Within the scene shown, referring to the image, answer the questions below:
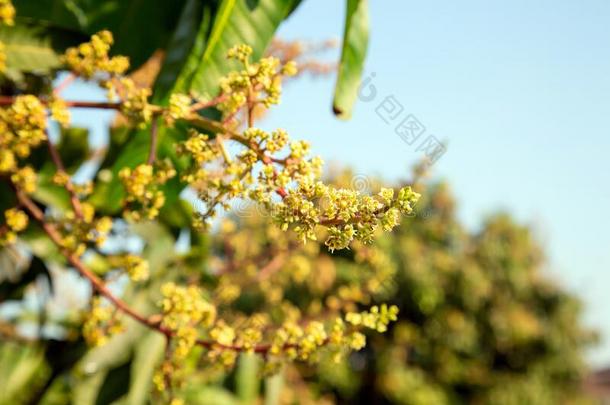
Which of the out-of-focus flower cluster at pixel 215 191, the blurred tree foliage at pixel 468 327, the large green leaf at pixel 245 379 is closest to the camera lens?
the out-of-focus flower cluster at pixel 215 191

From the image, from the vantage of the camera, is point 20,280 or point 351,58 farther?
point 20,280

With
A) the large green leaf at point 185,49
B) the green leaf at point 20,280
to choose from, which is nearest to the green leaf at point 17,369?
the green leaf at point 20,280

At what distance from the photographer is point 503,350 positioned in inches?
447

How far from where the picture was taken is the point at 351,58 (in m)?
1.29

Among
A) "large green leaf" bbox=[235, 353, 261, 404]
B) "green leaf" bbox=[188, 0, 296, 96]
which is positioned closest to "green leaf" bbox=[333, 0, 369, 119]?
"green leaf" bbox=[188, 0, 296, 96]

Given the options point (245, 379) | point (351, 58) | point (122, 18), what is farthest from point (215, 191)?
point (245, 379)

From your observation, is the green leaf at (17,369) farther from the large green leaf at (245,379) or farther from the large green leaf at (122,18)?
the large green leaf at (122,18)

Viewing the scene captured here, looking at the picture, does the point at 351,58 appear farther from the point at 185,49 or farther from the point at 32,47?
the point at 32,47

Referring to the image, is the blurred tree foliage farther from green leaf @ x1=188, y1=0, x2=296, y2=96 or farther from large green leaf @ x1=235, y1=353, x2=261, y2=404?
green leaf @ x1=188, y1=0, x2=296, y2=96

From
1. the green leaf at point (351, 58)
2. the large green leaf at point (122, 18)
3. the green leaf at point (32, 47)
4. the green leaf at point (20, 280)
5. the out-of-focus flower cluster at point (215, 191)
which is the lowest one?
the green leaf at point (20, 280)

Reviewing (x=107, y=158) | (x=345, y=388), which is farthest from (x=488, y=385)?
(x=107, y=158)

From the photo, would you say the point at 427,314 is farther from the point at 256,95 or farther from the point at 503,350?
the point at 256,95

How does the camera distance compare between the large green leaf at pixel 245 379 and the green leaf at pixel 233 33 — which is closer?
the green leaf at pixel 233 33

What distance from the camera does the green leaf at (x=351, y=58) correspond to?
1.24 metres
